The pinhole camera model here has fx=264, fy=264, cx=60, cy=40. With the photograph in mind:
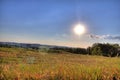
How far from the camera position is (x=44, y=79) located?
11.0ft

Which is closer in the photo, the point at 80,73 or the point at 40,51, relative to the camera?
the point at 80,73

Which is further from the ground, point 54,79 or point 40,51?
point 40,51

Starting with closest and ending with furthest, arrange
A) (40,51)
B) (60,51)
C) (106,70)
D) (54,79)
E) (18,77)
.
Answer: (18,77)
(54,79)
(106,70)
(40,51)
(60,51)

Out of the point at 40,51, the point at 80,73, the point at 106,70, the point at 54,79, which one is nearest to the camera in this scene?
the point at 54,79

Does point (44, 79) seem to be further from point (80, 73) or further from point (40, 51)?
point (40, 51)

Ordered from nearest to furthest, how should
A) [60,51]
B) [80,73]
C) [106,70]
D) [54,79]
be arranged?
[54,79] < [80,73] < [106,70] < [60,51]

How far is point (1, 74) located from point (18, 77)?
0.26 meters

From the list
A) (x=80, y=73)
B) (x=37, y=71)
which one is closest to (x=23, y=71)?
(x=37, y=71)

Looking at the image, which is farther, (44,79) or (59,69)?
(59,69)

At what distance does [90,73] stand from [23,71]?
98 centimetres

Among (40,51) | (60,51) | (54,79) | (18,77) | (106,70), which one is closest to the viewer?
(18,77)

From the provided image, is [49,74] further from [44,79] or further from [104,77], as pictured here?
[104,77]

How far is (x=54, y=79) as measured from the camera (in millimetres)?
3482

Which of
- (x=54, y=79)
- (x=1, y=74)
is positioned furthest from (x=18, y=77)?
(x=54, y=79)
